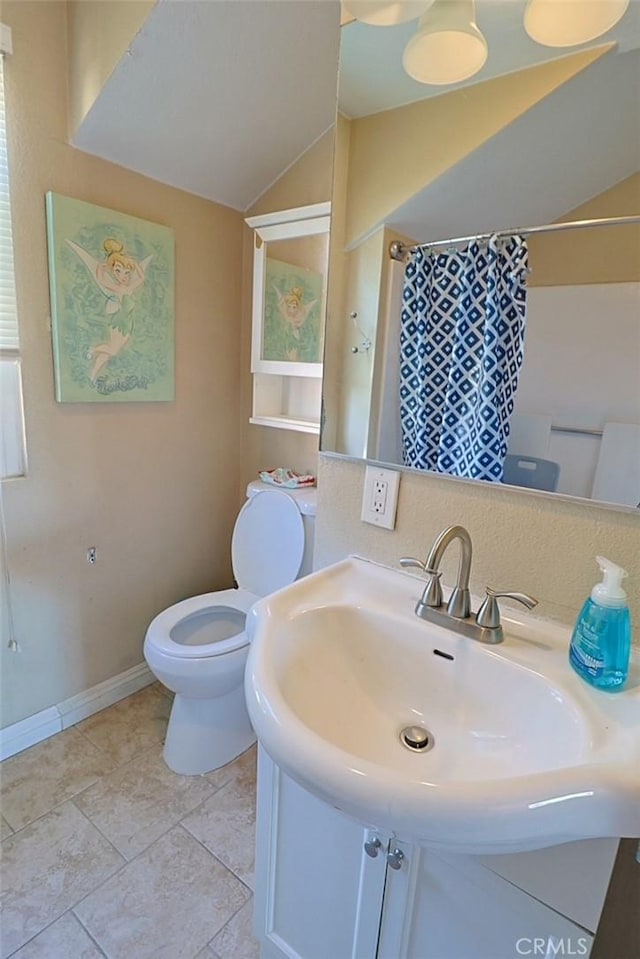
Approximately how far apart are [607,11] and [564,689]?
104 cm

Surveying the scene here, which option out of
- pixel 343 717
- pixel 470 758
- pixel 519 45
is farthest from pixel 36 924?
pixel 519 45

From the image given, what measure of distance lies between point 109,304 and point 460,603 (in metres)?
1.48

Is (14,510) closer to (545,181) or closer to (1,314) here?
(1,314)

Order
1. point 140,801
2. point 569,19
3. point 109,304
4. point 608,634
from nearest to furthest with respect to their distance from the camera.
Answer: point 608,634, point 569,19, point 140,801, point 109,304

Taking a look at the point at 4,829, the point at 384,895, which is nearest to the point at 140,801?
the point at 4,829

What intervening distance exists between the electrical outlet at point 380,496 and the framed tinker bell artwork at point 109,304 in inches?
42.8

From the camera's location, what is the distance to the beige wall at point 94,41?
47.6 inches

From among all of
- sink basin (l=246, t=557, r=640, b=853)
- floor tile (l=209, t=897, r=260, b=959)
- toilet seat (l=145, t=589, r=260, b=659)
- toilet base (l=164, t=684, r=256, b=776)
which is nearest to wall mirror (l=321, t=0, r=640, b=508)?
sink basin (l=246, t=557, r=640, b=853)

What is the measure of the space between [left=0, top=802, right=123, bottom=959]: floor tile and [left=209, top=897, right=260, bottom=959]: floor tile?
1.14 ft

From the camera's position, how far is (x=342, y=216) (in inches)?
42.5

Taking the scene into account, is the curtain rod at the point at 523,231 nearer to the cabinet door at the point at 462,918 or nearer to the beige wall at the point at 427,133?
the beige wall at the point at 427,133

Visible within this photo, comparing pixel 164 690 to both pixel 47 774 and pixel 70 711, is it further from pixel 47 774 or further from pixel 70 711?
pixel 47 774

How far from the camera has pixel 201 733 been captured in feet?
5.29

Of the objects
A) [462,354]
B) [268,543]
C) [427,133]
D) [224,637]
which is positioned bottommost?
[224,637]
